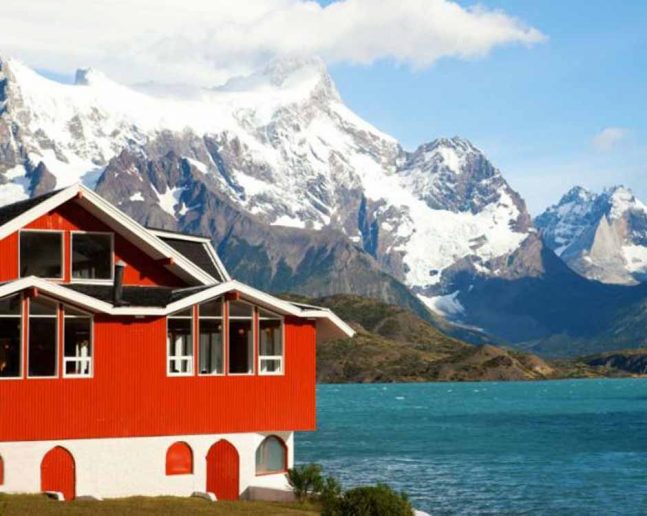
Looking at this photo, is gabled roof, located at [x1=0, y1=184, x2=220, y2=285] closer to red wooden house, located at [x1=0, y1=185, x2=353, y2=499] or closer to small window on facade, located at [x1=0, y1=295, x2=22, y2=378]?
red wooden house, located at [x1=0, y1=185, x2=353, y2=499]

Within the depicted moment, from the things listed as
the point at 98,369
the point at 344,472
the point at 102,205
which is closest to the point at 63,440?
the point at 98,369

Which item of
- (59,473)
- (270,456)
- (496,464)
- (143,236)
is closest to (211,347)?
(143,236)

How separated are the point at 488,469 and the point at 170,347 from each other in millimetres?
70353

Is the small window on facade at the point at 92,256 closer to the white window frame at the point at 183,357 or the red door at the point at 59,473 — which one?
the white window frame at the point at 183,357

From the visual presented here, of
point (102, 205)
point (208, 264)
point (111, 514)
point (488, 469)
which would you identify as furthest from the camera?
point (488, 469)

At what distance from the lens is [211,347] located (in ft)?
179

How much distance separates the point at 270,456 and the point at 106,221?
12.1 meters

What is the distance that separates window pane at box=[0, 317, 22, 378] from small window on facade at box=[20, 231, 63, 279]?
12.3 feet

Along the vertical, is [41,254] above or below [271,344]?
above

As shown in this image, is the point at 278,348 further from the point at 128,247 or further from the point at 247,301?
the point at 128,247

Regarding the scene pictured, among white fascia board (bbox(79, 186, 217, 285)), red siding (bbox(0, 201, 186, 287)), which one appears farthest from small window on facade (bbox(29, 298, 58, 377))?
white fascia board (bbox(79, 186, 217, 285))

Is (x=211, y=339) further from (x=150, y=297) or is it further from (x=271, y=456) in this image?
(x=271, y=456)

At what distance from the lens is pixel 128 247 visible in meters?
55.3

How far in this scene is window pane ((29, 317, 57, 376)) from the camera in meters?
49.8
